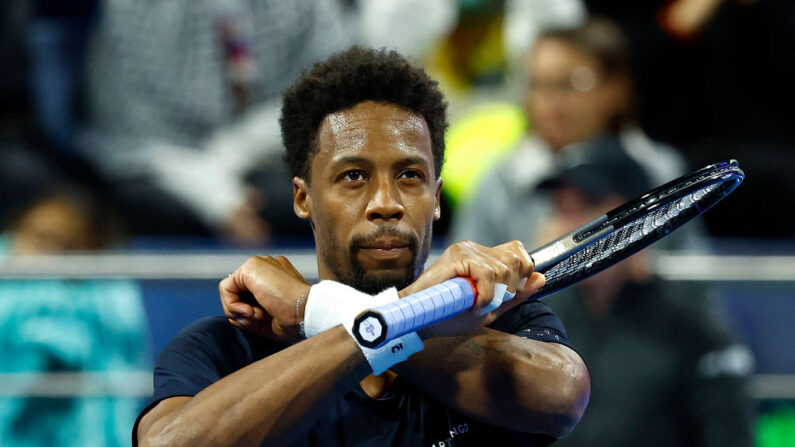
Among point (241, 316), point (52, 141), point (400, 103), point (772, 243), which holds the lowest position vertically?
point (241, 316)

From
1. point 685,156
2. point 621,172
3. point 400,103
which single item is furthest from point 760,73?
point 400,103

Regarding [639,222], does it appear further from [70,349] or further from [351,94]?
[70,349]

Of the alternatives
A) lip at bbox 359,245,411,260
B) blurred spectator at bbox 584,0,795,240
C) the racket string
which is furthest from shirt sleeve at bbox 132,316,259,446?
blurred spectator at bbox 584,0,795,240

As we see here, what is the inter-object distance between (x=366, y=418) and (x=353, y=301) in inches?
14.1

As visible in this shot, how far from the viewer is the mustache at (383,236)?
8.50 feet

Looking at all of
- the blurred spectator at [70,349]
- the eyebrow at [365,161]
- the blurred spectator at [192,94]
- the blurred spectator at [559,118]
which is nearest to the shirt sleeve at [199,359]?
the eyebrow at [365,161]

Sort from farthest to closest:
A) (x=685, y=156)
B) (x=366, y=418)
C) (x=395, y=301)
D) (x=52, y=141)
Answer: (x=52, y=141), (x=685, y=156), (x=366, y=418), (x=395, y=301)

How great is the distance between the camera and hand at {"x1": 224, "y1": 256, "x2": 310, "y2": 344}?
8.27 feet

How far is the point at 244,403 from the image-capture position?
2320 mm

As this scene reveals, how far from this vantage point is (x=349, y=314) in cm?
238

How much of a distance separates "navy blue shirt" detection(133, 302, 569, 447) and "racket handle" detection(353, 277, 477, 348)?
445mm

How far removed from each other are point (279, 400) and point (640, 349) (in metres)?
2.84

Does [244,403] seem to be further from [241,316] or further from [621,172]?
[621,172]

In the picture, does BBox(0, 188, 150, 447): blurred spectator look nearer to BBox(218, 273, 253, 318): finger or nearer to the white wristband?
BBox(218, 273, 253, 318): finger
